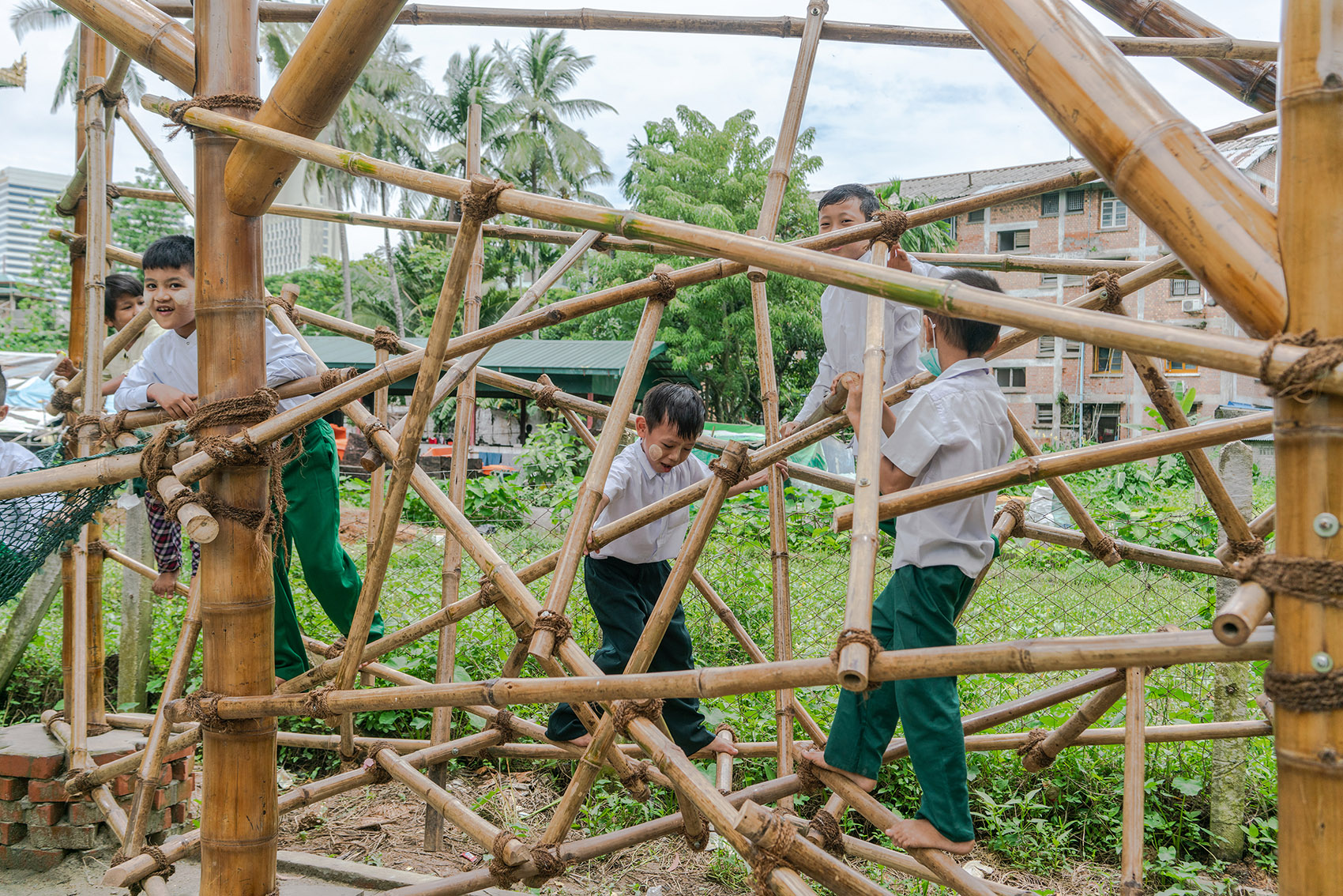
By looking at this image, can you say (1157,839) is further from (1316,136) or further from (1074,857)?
(1316,136)

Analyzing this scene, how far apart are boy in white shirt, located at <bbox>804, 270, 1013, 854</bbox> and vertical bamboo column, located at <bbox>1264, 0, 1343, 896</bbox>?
1.07 m

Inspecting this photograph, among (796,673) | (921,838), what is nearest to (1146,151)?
(796,673)

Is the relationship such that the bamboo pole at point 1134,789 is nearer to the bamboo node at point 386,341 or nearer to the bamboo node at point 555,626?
the bamboo node at point 555,626

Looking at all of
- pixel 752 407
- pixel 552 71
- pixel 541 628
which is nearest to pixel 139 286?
pixel 541 628

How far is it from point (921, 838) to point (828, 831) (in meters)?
0.23

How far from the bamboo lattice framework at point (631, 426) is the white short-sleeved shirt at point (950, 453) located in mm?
127

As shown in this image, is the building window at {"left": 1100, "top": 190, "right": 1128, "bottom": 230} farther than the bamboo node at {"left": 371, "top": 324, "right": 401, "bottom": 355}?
Yes

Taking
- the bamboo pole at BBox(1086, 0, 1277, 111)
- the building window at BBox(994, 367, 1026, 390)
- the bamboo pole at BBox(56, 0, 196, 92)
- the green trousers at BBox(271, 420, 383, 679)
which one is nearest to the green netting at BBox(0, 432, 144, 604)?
the green trousers at BBox(271, 420, 383, 679)

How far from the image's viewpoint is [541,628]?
196 cm

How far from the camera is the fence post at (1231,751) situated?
3.33 meters

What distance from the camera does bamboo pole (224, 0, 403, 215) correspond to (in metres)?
1.84

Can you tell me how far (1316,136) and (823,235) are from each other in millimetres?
1444

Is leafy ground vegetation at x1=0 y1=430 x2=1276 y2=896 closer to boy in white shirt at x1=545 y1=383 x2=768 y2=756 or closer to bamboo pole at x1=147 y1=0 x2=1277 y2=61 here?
boy in white shirt at x1=545 y1=383 x2=768 y2=756

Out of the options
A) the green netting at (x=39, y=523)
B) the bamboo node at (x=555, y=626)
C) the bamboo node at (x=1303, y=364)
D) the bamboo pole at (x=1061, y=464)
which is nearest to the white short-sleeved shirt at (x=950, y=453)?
the bamboo pole at (x=1061, y=464)
